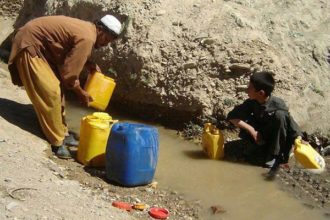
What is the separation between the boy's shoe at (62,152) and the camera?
5.91 m

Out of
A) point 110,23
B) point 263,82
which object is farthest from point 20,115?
point 263,82

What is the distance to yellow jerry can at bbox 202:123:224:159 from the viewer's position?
637 centimetres

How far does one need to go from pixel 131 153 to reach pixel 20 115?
1.85m

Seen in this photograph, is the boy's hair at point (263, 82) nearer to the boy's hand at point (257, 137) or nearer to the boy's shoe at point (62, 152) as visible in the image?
the boy's hand at point (257, 137)

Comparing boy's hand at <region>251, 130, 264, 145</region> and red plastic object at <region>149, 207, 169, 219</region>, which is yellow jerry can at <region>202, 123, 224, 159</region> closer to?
boy's hand at <region>251, 130, 264, 145</region>

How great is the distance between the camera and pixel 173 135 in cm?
712

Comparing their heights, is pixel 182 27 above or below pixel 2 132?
above

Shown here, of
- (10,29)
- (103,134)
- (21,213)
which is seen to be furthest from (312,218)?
(10,29)

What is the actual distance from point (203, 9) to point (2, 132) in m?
3.13

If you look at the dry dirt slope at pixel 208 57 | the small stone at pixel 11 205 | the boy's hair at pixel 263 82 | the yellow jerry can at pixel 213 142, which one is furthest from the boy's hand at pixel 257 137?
the small stone at pixel 11 205

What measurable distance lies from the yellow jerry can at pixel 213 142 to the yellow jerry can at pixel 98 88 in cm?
110

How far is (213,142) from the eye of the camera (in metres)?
6.38

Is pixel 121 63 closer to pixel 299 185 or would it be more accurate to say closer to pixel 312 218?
pixel 299 185

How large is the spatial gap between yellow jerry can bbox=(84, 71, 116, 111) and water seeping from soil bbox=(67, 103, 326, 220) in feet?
2.48
